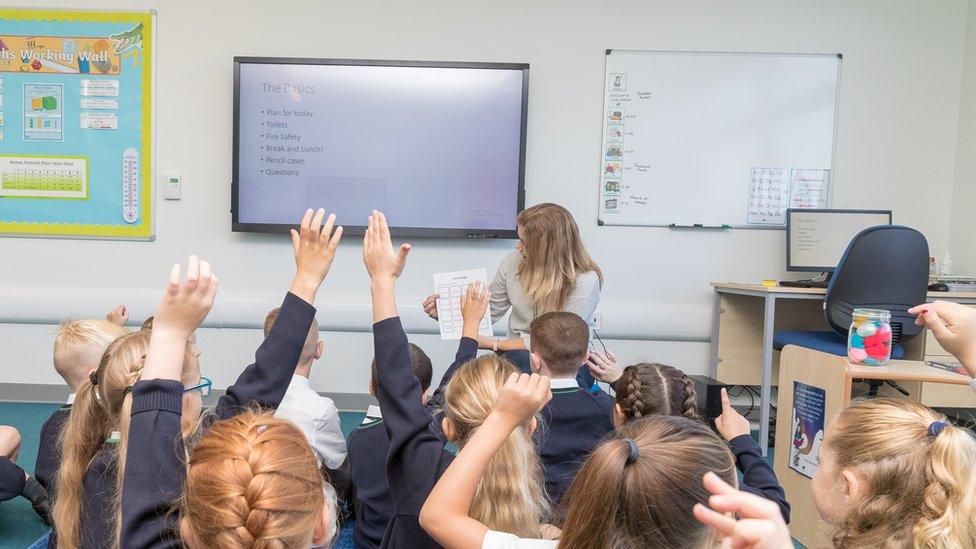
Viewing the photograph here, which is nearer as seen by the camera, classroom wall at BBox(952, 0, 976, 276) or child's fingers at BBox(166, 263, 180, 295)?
child's fingers at BBox(166, 263, 180, 295)

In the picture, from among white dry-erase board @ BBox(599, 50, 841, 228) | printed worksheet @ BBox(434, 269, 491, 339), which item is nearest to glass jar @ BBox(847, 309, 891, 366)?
printed worksheet @ BBox(434, 269, 491, 339)

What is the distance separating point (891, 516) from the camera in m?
0.96

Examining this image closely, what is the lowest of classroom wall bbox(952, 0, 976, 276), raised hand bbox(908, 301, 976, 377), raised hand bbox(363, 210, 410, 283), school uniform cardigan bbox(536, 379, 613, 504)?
school uniform cardigan bbox(536, 379, 613, 504)

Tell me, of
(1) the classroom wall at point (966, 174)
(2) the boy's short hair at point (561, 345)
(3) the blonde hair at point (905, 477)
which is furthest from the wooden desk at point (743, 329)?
(3) the blonde hair at point (905, 477)

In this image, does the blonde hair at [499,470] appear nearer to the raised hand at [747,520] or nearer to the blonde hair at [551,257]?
the raised hand at [747,520]

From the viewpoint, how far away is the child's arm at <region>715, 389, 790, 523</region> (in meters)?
1.29

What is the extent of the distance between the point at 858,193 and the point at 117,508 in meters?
3.97

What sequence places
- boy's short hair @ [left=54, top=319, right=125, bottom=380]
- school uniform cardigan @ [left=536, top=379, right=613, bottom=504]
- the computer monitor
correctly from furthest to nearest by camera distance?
the computer monitor < boy's short hair @ [left=54, top=319, right=125, bottom=380] < school uniform cardigan @ [left=536, top=379, right=613, bottom=504]

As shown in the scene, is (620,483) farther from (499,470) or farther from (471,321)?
(471,321)

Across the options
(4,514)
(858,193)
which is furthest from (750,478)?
(858,193)

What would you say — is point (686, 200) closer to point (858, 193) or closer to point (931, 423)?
point (858, 193)

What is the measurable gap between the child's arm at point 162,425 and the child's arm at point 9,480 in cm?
162

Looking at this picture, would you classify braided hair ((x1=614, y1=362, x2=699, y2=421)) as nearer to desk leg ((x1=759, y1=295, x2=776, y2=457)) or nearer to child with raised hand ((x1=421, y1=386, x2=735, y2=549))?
child with raised hand ((x1=421, y1=386, x2=735, y2=549))

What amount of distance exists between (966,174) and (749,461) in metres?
3.38
